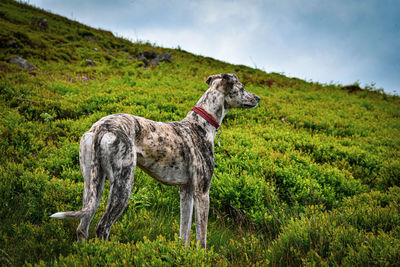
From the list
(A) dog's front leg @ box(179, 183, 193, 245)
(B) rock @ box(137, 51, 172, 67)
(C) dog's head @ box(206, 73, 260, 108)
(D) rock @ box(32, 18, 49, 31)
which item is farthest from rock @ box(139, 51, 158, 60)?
(A) dog's front leg @ box(179, 183, 193, 245)

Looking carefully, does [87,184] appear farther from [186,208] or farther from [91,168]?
[186,208]

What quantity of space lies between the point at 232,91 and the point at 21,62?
47.9 feet

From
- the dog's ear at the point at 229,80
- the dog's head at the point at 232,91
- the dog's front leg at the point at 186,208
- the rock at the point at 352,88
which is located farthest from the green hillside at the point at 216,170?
the dog's ear at the point at 229,80

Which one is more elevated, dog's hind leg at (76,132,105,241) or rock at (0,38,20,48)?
rock at (0,38,20,48)

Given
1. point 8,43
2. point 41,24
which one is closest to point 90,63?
point 8,43

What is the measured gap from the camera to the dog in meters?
2.55

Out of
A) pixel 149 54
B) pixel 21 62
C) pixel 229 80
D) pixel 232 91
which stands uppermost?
pixel 149 54

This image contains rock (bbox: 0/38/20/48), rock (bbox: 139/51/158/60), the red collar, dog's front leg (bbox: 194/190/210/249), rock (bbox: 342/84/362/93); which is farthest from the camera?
rock (bbox: 139/51/158/60)

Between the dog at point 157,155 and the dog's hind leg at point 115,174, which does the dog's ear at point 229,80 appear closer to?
the dog at point 157,155

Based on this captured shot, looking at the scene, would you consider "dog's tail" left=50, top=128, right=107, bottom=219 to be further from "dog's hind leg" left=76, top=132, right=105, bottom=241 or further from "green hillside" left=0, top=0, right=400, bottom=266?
"green hillside" left=0, top=0, right=400, bottom=266

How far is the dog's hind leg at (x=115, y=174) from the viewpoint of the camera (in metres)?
2.55

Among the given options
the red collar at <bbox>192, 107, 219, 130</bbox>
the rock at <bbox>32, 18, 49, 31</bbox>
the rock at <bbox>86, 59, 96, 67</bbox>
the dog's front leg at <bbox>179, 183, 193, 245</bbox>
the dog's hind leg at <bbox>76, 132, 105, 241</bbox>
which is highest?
the rock at <bbox>32, 18, 49, 31</bbox>

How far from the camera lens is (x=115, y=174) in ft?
8.56

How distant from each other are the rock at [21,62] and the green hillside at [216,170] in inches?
3.3
